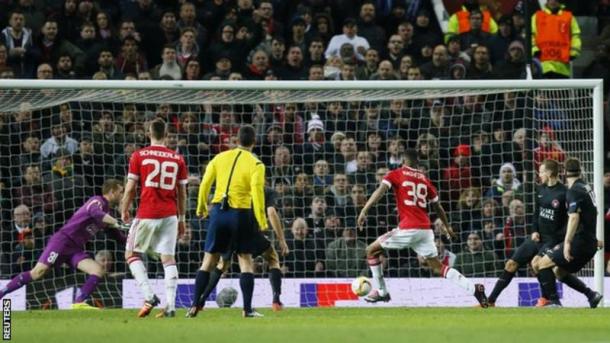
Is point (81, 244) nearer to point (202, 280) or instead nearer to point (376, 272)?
point (202, 280)

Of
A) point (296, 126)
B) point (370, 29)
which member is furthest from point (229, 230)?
point (370, 29)

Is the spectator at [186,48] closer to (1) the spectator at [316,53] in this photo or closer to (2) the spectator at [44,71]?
(1) the spectator at [316,53]

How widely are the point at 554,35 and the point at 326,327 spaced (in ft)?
34.8

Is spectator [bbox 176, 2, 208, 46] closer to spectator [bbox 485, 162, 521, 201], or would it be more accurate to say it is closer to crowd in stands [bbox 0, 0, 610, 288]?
crowd in stands [bbox 0, 0, 610, 288]

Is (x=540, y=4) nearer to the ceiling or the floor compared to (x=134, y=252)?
nearer to the ceiling

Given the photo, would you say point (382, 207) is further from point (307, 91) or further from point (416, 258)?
point (307, 91)

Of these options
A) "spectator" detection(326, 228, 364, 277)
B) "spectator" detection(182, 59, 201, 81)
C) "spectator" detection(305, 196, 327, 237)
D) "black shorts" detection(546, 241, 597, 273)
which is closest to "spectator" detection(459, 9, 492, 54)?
"spectator" detection(182, 59, 201, 81)

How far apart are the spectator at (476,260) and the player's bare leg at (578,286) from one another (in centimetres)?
240

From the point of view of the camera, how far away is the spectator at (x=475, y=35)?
23281mm

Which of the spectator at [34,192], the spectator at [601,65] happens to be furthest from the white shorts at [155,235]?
the spectator at [601,65]

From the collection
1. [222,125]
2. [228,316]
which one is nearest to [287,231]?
[222,125]

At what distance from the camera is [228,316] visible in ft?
52.4

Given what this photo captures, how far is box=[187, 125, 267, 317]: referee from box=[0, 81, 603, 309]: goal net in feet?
10.9

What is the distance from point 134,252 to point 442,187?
21.2 ft
